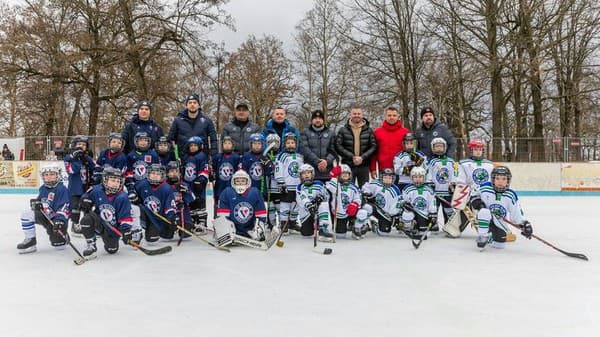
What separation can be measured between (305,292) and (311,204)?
1.62 meters

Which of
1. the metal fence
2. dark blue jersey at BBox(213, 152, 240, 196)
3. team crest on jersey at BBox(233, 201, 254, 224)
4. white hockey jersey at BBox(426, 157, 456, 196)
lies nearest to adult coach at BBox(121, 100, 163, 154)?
dark blue jersey at BBox(213, 152, 240, 196)

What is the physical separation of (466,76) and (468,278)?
12051 millimetres

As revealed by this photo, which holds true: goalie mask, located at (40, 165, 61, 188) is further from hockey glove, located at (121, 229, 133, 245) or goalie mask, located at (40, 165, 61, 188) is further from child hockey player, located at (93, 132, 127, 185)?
hockey glove, located at (121, 229, 133, 245)

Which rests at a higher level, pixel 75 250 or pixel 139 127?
pixel 139 127

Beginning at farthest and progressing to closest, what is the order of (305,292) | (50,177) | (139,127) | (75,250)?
1. (139,127)
2. (50,177)
3. (75,250)
4. (305,292)

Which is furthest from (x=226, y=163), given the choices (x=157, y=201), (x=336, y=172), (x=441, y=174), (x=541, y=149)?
(x=541, y=149)

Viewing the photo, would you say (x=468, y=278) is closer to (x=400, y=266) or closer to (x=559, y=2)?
(x=400, y=266)

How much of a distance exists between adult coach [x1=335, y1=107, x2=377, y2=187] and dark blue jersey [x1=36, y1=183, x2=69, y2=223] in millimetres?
2885

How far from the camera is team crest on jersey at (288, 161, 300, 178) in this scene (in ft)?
14.5

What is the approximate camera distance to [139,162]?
4.27 m

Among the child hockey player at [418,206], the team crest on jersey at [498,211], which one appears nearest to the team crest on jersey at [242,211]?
the child hockey player at [418,206]

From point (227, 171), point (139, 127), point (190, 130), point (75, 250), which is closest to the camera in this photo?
point (75, 250)

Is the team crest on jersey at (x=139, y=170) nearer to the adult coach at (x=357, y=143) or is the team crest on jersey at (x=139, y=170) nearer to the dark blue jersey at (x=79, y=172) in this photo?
the dark blue jersey at (x=79, y=172)

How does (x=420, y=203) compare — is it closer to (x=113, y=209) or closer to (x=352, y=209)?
(x=352, y=209)
